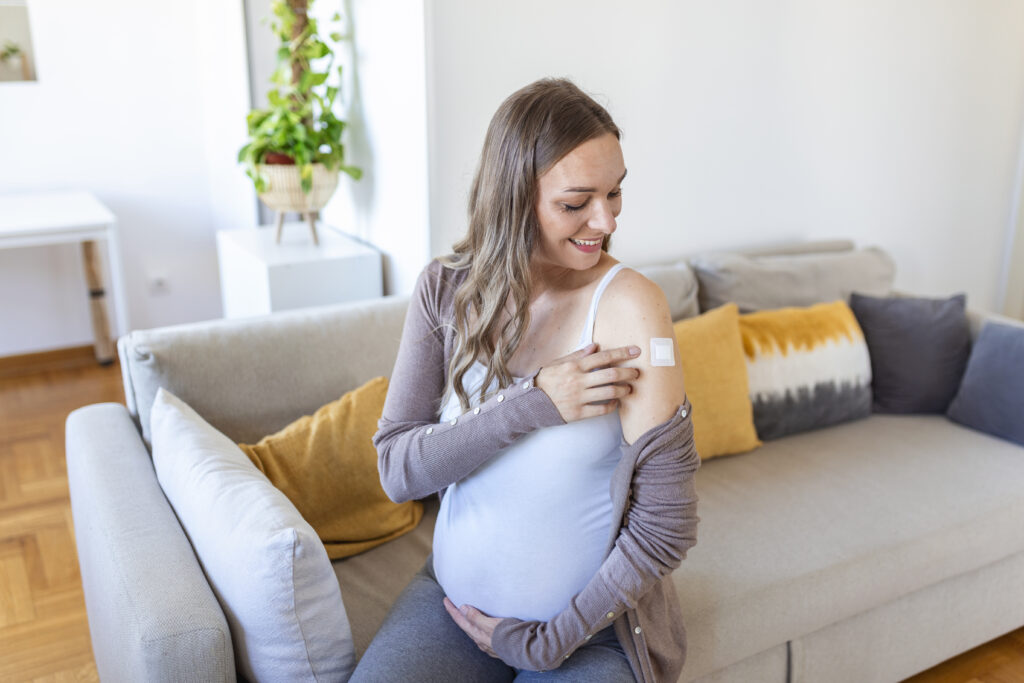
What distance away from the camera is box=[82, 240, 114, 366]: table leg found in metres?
3.69

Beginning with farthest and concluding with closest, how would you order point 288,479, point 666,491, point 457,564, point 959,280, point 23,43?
point 23,43, point 959,280, point 288,479, point 457,564, point 666,491

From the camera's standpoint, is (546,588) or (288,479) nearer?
(546,588)

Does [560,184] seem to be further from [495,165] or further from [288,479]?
[288,479]

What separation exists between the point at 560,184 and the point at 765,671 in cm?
102

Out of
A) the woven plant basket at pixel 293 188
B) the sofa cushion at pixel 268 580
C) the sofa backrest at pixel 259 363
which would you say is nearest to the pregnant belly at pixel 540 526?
the sofa cushion at pixel 268 580

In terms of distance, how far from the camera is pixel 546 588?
1.23m

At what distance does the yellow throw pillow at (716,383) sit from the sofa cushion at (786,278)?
227 millimetres

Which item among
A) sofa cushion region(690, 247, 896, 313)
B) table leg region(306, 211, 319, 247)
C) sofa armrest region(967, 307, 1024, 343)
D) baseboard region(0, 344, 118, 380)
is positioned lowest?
baseboard region(0, 344, 118, 380)

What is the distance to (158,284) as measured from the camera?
12.8 ft

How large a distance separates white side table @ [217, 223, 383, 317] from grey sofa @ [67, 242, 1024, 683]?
389 mm

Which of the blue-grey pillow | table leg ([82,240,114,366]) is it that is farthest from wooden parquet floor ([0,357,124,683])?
the blue-grey pillow

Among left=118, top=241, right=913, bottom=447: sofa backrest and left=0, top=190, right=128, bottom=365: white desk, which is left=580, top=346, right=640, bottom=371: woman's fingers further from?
left=0, top=190, right=128, bottom=365: white desk

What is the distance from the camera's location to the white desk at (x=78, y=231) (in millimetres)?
2945

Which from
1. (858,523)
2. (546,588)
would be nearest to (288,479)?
(546,588)
